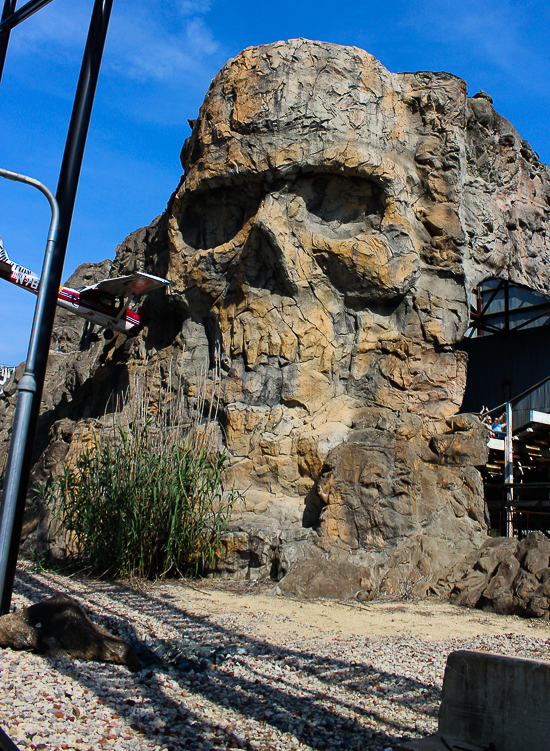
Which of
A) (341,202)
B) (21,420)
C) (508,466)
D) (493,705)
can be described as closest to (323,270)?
(341,202)

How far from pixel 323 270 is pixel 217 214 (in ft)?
7.98

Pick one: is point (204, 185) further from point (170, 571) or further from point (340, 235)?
point (170, 571)

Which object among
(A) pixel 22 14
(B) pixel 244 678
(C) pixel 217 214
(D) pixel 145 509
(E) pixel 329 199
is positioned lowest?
(B) pixel 244 678

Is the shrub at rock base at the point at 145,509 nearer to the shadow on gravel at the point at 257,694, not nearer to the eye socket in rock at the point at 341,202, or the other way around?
the shadow on gravel at the point at 257,694

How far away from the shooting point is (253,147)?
36.6 feet

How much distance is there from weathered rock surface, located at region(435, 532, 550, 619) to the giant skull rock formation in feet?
4.41

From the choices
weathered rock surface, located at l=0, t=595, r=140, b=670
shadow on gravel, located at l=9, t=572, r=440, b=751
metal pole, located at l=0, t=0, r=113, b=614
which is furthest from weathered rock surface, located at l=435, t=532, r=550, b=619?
metal pole, located at l=0, t=0, r=113, b=614

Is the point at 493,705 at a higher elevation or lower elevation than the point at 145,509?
lower

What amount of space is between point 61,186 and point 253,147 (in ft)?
22.7

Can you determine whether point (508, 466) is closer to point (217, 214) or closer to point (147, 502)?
point (217, 214)

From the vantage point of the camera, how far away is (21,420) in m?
4.42

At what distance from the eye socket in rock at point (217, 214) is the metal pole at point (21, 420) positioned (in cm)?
720

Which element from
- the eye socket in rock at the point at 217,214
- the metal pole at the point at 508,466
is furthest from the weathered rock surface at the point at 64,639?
the metal pole at the point at 508,466

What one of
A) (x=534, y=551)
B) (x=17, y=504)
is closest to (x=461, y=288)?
(x=534, y=551)
